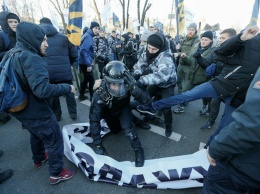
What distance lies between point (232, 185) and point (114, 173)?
125 cm

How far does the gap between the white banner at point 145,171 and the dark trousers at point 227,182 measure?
1.71ft

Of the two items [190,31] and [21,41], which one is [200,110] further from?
[21,41]

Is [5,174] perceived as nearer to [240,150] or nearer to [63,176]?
[63,176]

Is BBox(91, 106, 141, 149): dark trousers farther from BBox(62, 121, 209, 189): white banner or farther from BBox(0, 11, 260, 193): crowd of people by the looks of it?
BBox(62, 121, 209, 189): white banner

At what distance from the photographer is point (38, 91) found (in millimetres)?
1587

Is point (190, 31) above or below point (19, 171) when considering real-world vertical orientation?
above

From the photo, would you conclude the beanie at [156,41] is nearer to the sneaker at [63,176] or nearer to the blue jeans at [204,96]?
the blue jeans at [204,96]

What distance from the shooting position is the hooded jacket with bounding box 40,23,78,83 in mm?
2975

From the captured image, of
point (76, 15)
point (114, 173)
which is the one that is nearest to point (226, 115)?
point (114, 173)

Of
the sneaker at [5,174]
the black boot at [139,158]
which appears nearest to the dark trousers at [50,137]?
the sneaker at [5,174]

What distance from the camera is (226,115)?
86.7 inches

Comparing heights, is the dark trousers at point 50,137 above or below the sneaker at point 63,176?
above

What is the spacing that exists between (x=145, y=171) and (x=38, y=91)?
1504 millimetres

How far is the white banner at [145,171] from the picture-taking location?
6.34 ft
